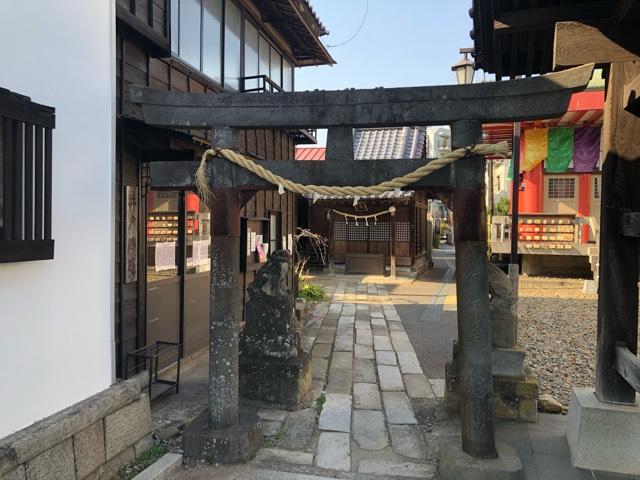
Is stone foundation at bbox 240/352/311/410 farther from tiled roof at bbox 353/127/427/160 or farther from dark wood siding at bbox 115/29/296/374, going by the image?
tiled roof at bbox 353/127/427/160

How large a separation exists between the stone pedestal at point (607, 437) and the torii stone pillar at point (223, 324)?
2952mm

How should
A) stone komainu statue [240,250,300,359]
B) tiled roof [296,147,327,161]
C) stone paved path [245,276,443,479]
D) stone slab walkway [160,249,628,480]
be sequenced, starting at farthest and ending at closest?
1. tiled roof [296,147,327,161]
2. stone komainu statue [240,250,300,359]
3. stone paved path [245,276,443,479]
4. stone slab walkway [160,249,628,480]

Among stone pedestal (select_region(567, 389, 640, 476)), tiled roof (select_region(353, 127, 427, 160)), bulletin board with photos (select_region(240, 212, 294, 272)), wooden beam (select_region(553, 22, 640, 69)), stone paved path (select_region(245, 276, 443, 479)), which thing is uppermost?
tiled roof (select_region(353, 127, 427, 160))

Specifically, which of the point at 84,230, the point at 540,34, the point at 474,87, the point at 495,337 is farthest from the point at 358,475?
the point at 540,34

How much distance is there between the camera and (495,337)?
4.77 metres

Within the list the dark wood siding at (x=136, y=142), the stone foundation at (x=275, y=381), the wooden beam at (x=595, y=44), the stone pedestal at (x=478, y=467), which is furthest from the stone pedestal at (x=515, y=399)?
the dark wood siding at (x=136, y=142)

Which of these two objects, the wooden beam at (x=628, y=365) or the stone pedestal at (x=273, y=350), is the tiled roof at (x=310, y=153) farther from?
the wooden beam at (x=628, y=365)

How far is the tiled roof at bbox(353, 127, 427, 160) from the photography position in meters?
19.6

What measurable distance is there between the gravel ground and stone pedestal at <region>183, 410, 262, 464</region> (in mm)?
3997

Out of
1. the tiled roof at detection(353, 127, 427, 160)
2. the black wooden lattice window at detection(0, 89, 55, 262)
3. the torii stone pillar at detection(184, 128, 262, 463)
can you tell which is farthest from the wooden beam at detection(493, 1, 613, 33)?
the tiled roof at detection(353, 127, 427, 160)

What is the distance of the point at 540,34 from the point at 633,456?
13.1 ft

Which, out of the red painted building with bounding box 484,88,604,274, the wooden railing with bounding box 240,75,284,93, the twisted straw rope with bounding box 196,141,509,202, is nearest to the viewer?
the twisted straw rope with bounding box 196,141,509,202

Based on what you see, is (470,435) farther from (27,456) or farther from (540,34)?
(540,34)

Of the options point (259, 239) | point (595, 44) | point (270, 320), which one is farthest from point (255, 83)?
point (595, 44)
